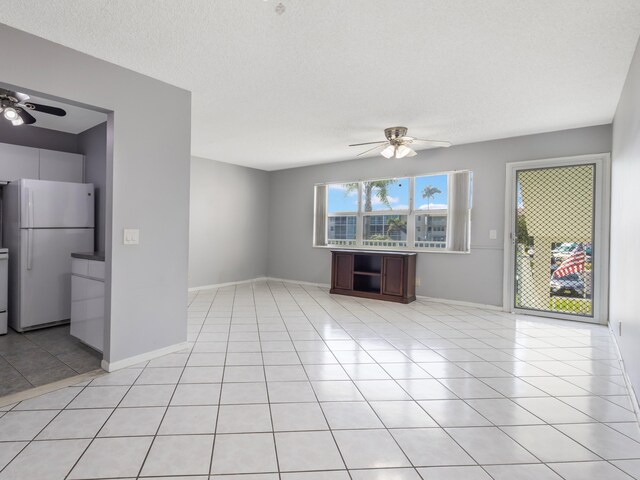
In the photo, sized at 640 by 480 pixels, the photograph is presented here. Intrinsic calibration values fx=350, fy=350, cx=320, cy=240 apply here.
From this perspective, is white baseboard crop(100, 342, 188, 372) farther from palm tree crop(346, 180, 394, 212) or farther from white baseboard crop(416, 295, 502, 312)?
palm tree crop(346, 180, 394, 212)

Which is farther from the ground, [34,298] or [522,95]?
[522,95]

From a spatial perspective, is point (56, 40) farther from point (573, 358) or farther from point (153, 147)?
point (573, 358)

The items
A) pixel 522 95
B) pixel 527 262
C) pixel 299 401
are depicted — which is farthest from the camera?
pixel 527 262

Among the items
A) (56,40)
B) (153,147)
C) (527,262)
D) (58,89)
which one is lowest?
(527,262)

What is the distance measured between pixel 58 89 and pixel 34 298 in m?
2.45

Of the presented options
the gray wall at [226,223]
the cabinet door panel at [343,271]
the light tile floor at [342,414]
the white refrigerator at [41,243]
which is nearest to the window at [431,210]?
the cabinet door panel at [343,271]

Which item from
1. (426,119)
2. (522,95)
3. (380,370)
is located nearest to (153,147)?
(380,370)

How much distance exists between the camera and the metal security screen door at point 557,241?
171 inches

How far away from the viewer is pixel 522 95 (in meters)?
3.37

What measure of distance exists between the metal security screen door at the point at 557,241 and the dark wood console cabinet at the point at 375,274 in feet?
4.69

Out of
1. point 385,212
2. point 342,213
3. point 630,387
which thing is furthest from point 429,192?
point 630,387

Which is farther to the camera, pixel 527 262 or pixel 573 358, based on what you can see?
pixel 527 262

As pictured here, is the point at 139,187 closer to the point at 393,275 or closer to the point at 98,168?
the point at 98,168

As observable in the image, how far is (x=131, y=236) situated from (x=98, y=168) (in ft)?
6.76
